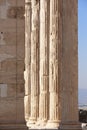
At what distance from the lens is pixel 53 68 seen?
975 inches

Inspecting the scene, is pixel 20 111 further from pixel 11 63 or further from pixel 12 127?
pixel 11 63

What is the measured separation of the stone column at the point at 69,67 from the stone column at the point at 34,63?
5.95 m

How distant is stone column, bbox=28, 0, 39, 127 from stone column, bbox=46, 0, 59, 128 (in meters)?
5.04

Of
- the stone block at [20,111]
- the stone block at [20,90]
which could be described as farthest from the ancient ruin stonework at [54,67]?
the stone block at [20,111]

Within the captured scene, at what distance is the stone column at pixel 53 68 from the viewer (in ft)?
79.9

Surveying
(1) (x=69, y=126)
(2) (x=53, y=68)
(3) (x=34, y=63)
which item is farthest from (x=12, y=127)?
(3) (x=34, y=63)

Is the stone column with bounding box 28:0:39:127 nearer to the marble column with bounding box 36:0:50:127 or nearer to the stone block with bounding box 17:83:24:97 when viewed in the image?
the marble column with bounding box 36:0:50:127

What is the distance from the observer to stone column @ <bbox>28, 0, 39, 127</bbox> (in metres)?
30.2

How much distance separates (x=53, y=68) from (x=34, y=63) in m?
6.21

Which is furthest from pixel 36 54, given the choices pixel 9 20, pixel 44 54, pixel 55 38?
pixel 9 20

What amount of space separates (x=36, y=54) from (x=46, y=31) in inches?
169

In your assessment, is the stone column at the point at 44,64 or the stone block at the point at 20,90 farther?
the stone column at the point at 44,64

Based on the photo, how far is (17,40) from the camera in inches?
417

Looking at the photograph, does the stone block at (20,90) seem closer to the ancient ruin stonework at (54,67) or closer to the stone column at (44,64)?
the ancient ruin stonework at (54,67)
